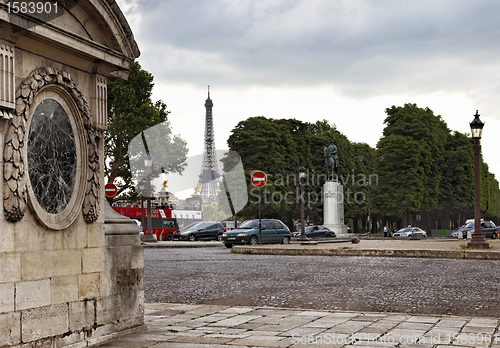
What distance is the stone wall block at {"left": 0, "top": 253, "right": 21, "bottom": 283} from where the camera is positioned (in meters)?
5.78

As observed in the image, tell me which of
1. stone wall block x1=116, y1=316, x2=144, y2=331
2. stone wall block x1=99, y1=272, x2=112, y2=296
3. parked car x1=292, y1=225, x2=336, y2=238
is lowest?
parked car x1=292, y1=225, x2=336, y2=238

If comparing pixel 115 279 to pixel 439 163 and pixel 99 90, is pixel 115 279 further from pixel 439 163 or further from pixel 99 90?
pixel 439 163

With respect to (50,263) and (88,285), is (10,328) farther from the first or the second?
(88,285)

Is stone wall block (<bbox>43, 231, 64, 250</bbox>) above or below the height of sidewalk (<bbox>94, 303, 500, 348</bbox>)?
above

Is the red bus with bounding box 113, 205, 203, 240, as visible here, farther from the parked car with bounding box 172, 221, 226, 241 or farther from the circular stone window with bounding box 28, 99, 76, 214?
the circular stone window with bounding box 28, 99, 76, 214

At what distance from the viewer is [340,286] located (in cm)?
1329

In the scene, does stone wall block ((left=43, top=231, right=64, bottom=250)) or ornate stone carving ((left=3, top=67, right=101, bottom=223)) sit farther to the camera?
stone wall block ((left=43, top=231, right=64, bottom=250))

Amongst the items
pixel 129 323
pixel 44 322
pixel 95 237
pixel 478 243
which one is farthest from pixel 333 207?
pixel 44 322

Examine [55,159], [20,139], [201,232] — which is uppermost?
[20,139]

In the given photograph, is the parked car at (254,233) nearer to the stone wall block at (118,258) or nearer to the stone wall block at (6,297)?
the stone wall block at (118,258)

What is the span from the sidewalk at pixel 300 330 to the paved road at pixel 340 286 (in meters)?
1.13

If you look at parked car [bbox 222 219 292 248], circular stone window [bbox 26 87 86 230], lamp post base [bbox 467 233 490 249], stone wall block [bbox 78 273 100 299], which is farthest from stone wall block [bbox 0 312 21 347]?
parked car [bbox 222 219 292 248]

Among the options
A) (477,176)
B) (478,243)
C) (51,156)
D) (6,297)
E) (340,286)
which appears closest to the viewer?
(6,297)

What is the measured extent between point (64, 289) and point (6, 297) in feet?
3.06
